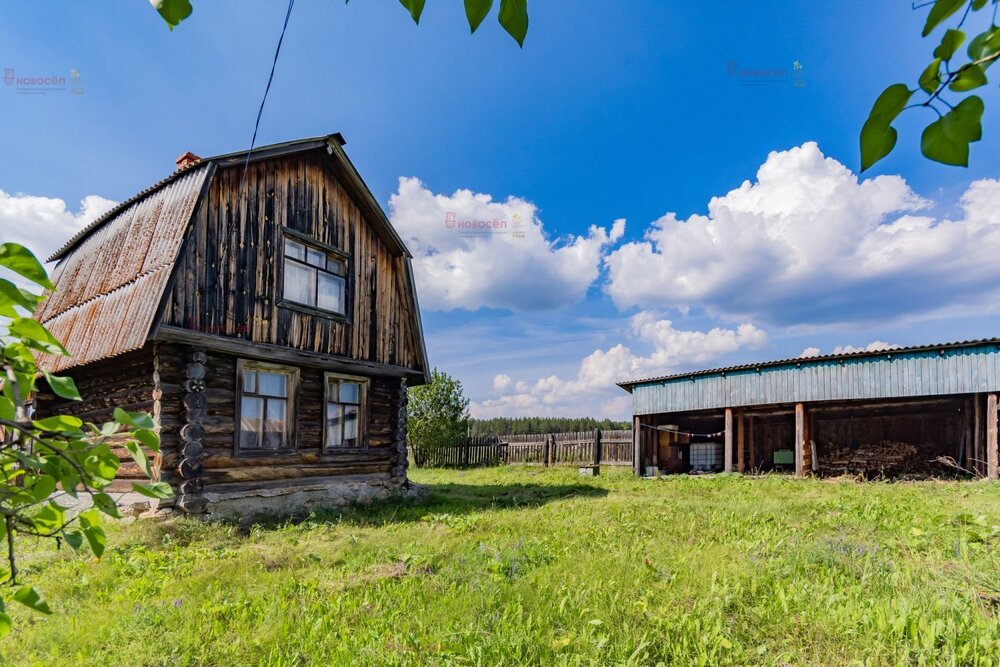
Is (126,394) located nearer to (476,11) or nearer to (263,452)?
(263,452)

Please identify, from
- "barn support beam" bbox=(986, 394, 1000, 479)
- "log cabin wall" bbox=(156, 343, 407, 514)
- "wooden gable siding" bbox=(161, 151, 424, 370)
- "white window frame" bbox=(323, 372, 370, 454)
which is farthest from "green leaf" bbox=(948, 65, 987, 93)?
"barn support beam" bbox=(986, 394, 1000, 479)

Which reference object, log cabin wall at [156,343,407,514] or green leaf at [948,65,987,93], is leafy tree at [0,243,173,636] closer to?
green leaf at [948,65,987,93]

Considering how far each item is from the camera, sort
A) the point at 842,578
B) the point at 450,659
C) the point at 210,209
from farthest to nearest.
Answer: the point at 210,209 → the point at 842,578 → the point at 450,659

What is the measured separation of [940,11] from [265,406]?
1198 centimetres

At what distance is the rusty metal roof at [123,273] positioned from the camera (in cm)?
941

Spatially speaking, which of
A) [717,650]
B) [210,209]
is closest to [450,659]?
[717,650]

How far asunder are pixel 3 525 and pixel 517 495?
13.5 m

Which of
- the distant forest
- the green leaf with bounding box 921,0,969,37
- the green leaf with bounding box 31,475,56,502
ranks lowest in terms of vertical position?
the distant forest

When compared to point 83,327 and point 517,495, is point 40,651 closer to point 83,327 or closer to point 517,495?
point 83,327

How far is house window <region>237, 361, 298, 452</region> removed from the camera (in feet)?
35.7

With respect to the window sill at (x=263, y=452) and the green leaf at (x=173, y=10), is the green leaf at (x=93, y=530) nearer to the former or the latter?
the green leaf at (x=173, y=10)

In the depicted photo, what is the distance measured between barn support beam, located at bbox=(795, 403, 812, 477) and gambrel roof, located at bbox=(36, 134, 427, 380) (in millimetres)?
13504

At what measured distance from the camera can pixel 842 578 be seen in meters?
5.21

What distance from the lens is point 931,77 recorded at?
0.83 metres
